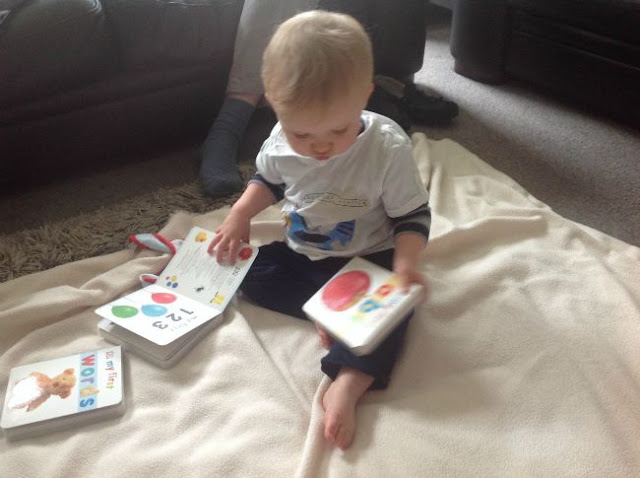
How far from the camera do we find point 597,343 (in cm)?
92

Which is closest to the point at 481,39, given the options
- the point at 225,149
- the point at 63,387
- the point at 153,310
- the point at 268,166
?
the point at 225,149

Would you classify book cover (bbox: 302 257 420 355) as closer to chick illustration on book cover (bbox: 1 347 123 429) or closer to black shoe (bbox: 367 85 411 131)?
chick illustration on book cover (bbox: 1 347 123 429)

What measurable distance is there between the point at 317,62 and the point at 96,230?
2.44ft

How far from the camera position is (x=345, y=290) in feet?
2.88

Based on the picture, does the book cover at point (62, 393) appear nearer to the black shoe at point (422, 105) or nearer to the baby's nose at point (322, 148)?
the baby's nose at point (322, 148)

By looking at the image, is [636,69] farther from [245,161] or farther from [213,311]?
[213,311]

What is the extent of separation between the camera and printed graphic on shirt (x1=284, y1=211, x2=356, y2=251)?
958mm

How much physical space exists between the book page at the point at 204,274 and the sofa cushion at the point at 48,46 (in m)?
0.52

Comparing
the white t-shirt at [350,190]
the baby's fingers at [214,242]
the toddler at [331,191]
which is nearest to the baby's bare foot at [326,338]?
the toddler at [331,191]

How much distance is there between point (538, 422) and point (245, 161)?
3.23ft

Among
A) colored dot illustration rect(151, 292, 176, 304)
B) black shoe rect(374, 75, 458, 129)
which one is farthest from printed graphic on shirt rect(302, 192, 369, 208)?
black shoe rect(374, 75, 458, 129)

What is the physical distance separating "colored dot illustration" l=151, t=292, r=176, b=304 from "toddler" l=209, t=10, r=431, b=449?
116 mm

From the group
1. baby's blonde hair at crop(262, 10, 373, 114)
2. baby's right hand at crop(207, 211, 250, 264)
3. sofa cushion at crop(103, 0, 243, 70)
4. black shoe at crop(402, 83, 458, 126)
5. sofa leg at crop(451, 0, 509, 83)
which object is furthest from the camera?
sofa leg at crop(451, 0, 509, 83)

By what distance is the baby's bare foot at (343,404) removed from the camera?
796mm
